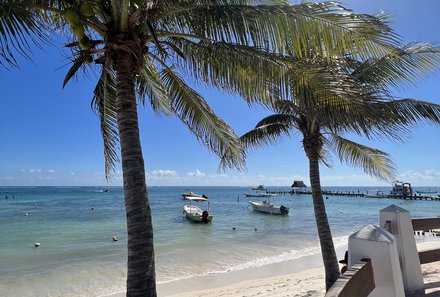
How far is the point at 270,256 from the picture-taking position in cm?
1759

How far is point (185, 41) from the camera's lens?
207 inches

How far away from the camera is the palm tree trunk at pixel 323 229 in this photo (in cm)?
782

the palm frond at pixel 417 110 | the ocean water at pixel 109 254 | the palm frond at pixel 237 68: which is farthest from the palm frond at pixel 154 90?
the ocean water at pixel 109 254

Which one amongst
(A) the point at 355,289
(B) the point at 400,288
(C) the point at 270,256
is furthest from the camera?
(C) the point at 270,256

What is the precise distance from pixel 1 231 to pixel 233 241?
743 inches

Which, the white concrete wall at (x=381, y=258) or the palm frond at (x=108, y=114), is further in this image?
the palm frond at (x=108, y=114)

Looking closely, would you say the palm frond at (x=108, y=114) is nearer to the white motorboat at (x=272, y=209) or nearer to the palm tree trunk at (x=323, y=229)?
the palm tree trunk at (x=323, y=229)

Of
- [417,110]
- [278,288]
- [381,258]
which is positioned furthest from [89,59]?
[278,288]

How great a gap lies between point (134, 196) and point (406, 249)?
323cm

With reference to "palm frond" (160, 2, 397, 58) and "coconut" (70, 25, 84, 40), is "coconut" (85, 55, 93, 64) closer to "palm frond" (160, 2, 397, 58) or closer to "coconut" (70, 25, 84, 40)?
"coconut" (70, 25, 84, 40)

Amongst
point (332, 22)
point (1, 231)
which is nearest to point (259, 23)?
point (332, 22)

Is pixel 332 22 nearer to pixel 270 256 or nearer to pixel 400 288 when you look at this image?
pixel 400 288

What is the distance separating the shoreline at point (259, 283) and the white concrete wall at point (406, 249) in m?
5.17

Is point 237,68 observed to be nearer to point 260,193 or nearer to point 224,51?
point 224,51
